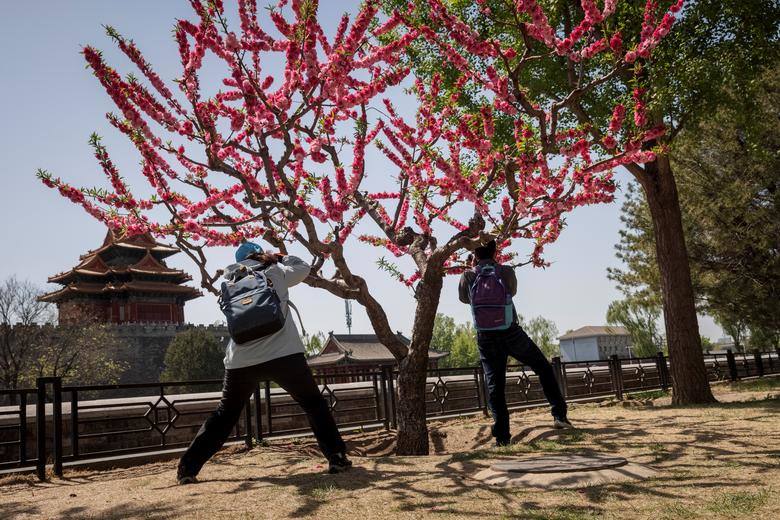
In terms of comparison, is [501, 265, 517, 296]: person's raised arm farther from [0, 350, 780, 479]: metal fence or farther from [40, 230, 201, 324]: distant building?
[40, 230, 201, 324]: distant building

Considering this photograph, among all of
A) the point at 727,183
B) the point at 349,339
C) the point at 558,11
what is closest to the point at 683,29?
the point at 558,11

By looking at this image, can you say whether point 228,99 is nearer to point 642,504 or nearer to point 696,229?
point 642,504

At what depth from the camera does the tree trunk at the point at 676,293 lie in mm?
9656

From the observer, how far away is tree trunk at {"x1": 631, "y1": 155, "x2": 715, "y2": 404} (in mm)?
9656

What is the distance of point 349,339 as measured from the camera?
143 ft

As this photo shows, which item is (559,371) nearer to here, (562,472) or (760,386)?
(760,386)

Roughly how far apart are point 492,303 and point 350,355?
3537cm

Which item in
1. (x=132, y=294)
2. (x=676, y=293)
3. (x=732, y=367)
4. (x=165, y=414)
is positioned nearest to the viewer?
(x=676, y=293)

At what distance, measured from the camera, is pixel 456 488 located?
149 inches

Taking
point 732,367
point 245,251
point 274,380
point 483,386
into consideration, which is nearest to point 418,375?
point 274,380

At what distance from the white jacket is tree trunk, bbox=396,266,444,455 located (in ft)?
7.53

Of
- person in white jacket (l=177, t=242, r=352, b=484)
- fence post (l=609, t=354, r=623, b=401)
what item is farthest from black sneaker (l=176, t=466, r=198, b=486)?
fence post (l=609, t=354, r=623, b=401)

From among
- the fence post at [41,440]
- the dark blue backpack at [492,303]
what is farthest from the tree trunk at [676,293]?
the fence post at [41,440]

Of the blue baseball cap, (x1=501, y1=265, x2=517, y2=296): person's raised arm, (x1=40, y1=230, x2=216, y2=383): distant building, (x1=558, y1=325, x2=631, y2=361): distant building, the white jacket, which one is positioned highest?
(x1=40, y1=230, x2=216, y2=383): distant building
